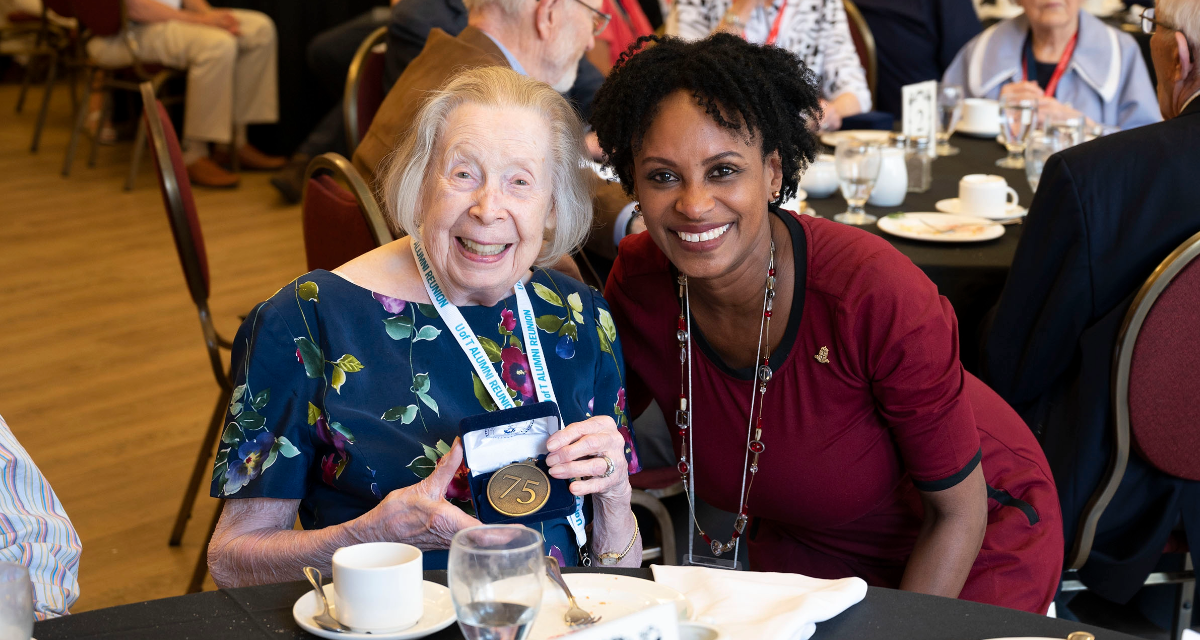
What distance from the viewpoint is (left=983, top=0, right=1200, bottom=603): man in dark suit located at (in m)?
1.90

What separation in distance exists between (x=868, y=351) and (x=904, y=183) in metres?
1.32

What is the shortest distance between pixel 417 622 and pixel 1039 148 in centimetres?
231

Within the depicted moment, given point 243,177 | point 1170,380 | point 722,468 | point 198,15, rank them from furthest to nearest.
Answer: point 243,177 → point 198,15 → point 1170,380 → point 722,468

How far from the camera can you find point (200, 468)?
266 cm

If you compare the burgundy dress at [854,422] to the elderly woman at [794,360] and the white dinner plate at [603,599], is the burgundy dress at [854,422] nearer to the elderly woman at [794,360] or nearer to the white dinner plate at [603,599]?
the elderly woman at [794,360]

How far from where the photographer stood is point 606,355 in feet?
5.29

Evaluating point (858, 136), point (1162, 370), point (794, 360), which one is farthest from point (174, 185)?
point (858, 136)

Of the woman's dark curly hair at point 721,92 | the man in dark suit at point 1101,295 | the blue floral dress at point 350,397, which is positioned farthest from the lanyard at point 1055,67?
the blue floral dress at point 350,397

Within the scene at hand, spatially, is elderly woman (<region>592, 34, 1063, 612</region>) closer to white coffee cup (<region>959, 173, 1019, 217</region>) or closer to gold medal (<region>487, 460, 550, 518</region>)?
gold medal (<region>487, 460, 550, 518</region>)

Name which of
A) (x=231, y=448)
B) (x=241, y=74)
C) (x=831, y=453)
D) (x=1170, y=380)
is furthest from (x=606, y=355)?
(x=241, y=74)

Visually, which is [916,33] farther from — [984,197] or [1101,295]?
[1101,295]

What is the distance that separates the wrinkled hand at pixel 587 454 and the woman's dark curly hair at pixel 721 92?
1.43 ft

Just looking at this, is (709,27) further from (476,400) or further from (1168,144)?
(476,400)

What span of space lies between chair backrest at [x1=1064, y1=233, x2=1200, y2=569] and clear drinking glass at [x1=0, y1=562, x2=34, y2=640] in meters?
1.70
